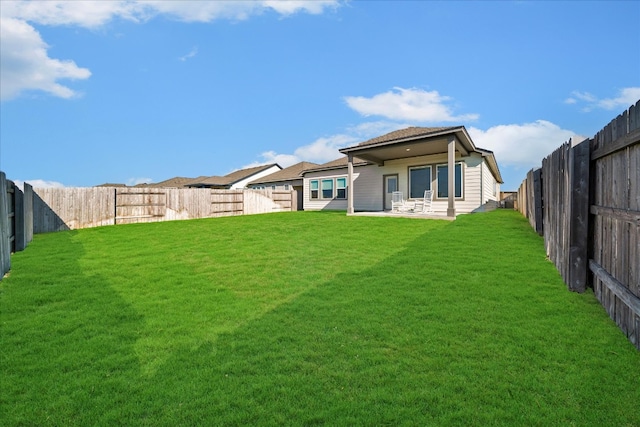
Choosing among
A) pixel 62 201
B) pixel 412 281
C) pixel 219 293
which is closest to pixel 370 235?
Answer: pixel 412 281

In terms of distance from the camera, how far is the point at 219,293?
5.14 m

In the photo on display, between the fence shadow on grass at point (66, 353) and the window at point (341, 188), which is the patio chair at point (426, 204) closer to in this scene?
the window at point (341, 188)

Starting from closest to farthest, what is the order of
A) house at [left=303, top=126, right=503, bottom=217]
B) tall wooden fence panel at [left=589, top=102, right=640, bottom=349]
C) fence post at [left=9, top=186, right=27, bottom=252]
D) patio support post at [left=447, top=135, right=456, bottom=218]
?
tall wooden fence panel at [left=589, top=102, right=640, bottom=349] < fence post at [left=9, top=186, right=27, bottom=252] < patio support post at [left=447, top=135, right=456, bottom=218] < house at [left=303, top=126, right=503, bottom=217]

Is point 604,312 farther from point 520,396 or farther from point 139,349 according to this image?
point 139,349

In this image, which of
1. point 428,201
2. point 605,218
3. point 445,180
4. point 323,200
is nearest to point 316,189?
point 323,200

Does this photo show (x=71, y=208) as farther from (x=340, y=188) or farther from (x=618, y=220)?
(x=618, y=220)

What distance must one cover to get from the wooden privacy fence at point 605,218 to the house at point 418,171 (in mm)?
8166

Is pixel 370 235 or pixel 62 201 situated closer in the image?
pixel 370 235

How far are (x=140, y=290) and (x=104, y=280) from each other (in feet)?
3.69

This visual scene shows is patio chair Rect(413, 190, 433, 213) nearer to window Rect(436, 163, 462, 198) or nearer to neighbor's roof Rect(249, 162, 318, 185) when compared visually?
window Rect(436, 163, 462, 198)

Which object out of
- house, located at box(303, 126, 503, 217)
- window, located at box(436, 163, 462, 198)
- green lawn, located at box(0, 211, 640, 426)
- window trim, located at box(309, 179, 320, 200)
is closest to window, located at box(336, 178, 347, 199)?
house, located at box(303, 126, 503, 217)

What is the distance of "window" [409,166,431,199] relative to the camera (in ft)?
56.5

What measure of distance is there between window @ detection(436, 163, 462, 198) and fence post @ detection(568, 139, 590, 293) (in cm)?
1178

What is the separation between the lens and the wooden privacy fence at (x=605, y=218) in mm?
3294
